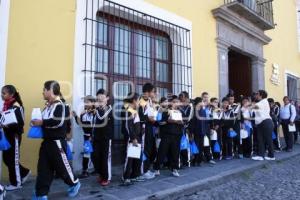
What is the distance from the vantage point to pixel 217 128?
24.8 ft

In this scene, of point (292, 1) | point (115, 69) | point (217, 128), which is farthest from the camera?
Result: point (292, 1)

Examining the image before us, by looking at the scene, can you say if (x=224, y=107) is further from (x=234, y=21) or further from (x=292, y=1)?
(x=292, y=1)

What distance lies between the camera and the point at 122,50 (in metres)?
7.25

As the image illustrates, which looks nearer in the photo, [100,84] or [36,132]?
[36,132]

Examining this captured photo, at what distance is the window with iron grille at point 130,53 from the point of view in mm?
6512

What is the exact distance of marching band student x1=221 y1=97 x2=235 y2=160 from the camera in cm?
789

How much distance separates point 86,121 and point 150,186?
5.09 ft

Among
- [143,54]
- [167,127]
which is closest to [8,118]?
[167,127]

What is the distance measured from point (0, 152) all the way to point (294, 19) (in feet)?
50.0

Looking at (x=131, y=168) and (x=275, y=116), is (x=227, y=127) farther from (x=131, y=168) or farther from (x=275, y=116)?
(x=131, y=168)

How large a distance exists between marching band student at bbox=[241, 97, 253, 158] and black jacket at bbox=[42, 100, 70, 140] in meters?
5.33

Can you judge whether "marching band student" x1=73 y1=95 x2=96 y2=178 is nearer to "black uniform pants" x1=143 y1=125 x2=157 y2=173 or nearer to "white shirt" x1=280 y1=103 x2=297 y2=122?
"black uniform pants" x1=143 y1=125 x2=157 y2=173

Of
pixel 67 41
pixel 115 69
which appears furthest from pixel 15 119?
pixel 115 69

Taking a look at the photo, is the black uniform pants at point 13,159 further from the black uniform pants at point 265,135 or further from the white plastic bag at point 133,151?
the black uniform pants at point 265,135
